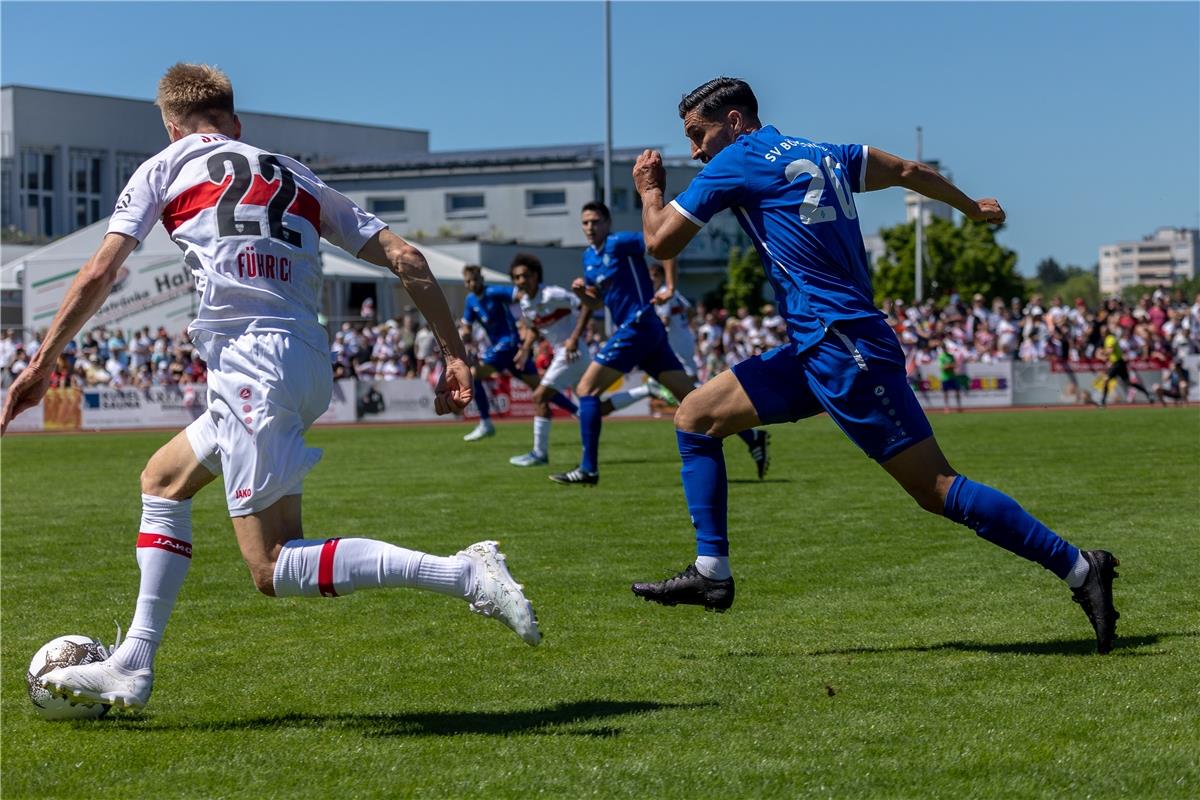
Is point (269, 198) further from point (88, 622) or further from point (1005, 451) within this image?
point (1005, 451)

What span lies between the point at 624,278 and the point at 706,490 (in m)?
6.98

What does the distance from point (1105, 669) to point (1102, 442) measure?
13.2 metres

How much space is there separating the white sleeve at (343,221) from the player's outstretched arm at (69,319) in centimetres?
69

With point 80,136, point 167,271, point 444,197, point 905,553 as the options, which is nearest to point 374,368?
point 167,271

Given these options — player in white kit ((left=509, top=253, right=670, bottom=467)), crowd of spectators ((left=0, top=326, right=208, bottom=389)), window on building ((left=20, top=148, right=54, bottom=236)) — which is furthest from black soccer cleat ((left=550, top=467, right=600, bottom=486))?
window on building ((left=20, top=148, right=54, bottom=236))

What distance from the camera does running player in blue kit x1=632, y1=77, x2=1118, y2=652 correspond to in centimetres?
567

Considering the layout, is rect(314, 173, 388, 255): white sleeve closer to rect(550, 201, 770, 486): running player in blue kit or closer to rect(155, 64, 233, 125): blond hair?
rect(155, 64, 233, 125): blond hair

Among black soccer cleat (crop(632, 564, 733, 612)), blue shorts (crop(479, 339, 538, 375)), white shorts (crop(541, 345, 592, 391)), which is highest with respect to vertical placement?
blue shorts (crop(479, 339, 538, 375))

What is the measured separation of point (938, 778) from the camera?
4.04m

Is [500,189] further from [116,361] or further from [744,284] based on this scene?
[116,361]

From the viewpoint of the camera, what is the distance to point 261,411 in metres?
4.77

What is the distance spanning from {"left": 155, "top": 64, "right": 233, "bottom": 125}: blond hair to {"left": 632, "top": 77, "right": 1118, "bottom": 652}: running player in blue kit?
174 centimetres

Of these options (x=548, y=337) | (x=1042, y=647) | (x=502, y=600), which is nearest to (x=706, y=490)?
(x=1042, y=647)

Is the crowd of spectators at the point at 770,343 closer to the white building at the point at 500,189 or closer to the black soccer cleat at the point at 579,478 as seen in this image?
the black soccer cleat at the point at 579,478
